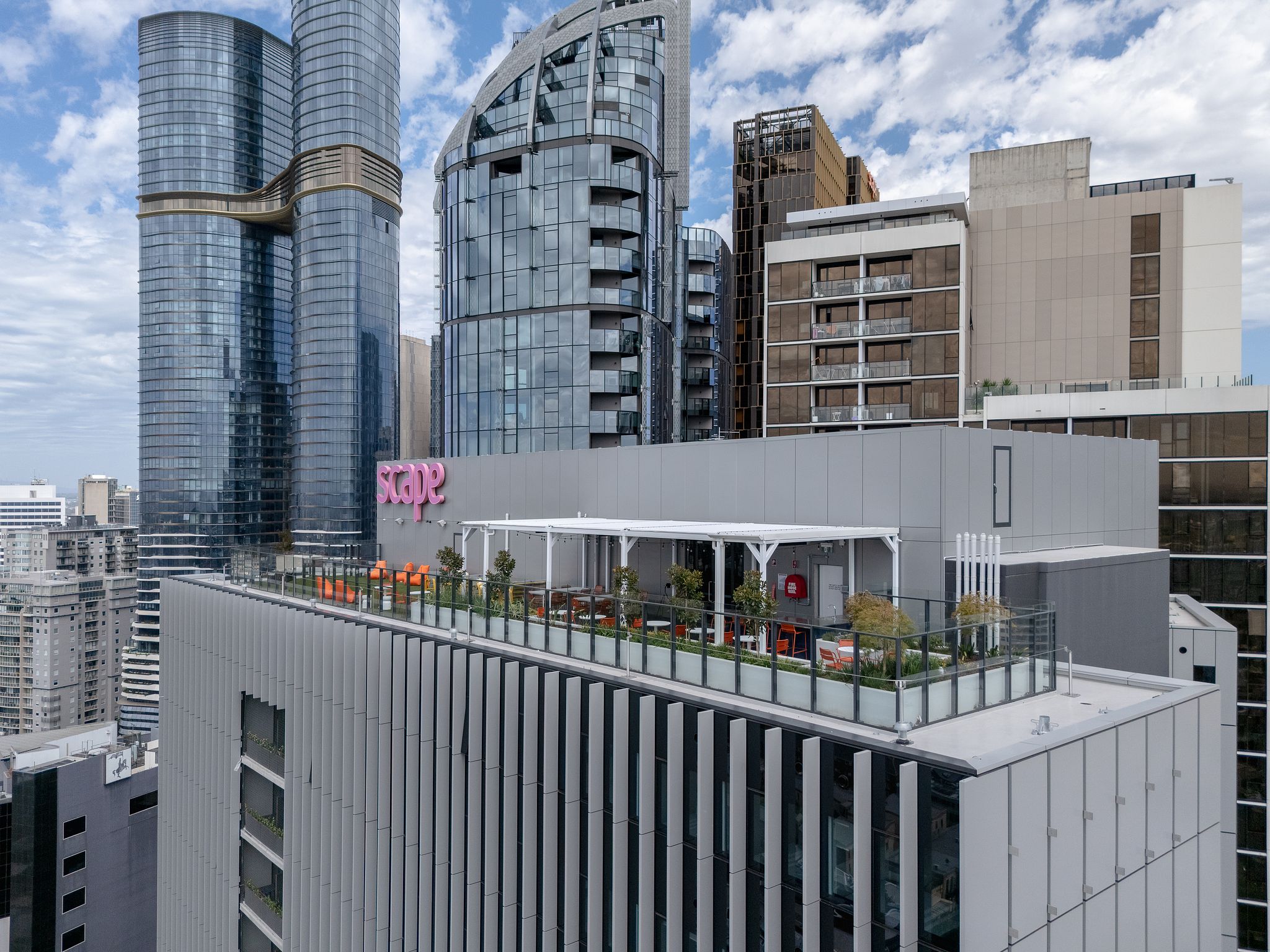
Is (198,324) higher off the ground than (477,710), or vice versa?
(198,324)

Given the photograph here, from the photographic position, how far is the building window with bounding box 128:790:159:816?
133 feet

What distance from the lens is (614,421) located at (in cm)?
4916

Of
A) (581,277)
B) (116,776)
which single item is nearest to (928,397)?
(581,277)

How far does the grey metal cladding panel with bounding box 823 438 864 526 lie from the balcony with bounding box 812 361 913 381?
83.5ft

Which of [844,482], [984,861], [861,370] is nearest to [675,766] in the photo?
[984,861]

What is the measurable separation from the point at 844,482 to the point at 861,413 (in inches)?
1002

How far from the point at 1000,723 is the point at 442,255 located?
5079cm

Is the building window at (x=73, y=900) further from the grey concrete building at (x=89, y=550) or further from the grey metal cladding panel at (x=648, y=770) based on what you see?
the grey concrete building at (x=89, y=550)

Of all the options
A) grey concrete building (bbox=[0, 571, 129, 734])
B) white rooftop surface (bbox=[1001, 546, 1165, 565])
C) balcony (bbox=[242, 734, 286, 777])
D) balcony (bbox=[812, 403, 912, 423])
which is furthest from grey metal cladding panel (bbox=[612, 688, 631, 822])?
grey concrete building (bbox=[0, 571, 129, 734])

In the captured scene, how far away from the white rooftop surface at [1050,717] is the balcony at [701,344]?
56594 millimetres

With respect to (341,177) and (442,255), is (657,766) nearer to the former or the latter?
(442,255)

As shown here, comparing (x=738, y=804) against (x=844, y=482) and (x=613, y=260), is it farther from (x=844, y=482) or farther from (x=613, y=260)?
(x=613, y=260)

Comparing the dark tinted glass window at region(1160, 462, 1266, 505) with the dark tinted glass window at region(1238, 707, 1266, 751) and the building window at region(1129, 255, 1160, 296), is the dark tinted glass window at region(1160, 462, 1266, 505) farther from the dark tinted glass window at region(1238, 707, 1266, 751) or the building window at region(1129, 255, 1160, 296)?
the building window at region(1129, 255, 1160, 296)

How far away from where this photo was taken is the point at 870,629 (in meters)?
10.9
